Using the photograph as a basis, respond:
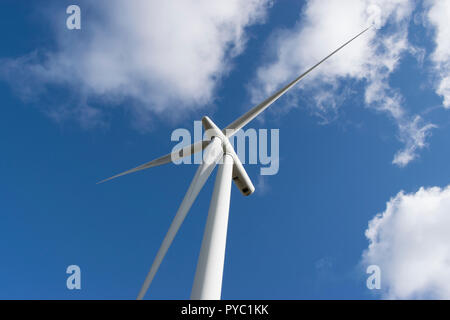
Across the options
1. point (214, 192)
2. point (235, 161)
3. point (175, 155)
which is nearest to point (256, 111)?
point (235, 161)

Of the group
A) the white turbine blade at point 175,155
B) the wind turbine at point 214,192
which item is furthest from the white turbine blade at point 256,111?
the white turbine blade at point 175,155

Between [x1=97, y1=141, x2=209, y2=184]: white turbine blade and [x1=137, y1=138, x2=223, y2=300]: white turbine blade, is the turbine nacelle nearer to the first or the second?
[x1=137, y1=138, x2=223, y2=300]: white turbine blade

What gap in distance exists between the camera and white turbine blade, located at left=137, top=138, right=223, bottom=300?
10.2 m

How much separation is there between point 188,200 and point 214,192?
1.04 m

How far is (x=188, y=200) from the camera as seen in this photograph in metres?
11.8

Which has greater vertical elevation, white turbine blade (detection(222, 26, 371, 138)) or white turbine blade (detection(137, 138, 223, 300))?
white turbine blade (detection(222, 26, 371, 138))

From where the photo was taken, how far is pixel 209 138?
14805 millimetres

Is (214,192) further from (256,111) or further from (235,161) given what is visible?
(256,111)

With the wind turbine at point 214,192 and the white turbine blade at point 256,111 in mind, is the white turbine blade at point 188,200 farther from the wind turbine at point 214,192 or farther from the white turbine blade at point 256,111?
the white turbine blade at point 256,111

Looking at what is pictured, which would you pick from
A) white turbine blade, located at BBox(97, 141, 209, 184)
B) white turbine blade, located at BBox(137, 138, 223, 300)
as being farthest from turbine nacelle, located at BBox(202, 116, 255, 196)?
white turbine blade, located at BBox(97, 141, 209, 184)
